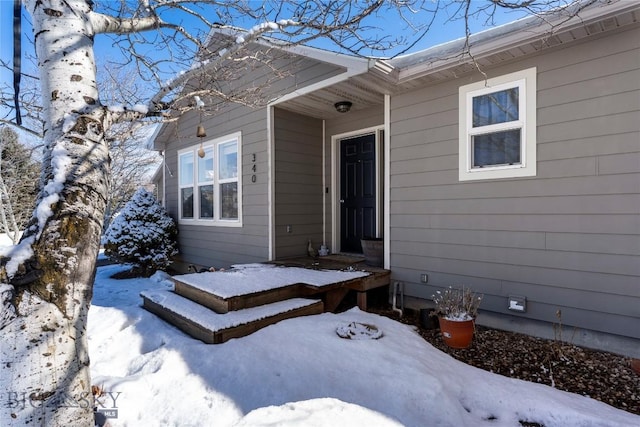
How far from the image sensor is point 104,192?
1578mm

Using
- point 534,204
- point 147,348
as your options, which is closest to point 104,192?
point 147,348

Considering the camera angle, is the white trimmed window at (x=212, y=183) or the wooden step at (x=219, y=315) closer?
the wooden step at (x=219, y=315)

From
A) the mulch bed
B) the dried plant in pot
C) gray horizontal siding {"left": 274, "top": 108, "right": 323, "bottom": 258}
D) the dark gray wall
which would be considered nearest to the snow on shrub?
the dark gray wall

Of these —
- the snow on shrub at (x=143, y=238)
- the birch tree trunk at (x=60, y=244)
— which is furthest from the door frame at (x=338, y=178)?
the birch tree trunk at (x=60, y=244)

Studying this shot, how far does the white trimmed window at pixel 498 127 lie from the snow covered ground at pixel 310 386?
2.00 metres

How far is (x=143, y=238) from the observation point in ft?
23.9

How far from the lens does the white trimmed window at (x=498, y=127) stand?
3494 millimetres

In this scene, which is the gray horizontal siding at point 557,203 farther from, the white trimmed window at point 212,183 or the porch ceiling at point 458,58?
the white trimmed window at point 212,183

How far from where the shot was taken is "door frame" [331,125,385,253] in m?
5.45

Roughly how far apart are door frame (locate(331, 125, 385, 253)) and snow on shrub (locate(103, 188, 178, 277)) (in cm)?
388

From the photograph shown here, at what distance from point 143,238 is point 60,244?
6485mm

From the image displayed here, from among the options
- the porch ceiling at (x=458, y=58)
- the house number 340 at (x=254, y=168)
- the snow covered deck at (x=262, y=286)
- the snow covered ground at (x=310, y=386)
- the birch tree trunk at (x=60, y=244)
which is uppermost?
the porch ceiling at (x=458, y=58)

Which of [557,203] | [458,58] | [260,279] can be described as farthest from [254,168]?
[557,203]

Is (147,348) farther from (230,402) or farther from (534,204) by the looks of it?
(534,204)
